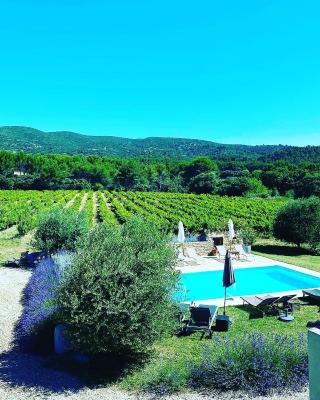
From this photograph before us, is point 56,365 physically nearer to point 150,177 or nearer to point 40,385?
point 40,385

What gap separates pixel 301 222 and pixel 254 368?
16457mm

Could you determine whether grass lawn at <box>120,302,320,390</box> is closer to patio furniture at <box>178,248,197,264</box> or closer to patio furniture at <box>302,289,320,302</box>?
patio furniture at <box>302,289,320,302</box>

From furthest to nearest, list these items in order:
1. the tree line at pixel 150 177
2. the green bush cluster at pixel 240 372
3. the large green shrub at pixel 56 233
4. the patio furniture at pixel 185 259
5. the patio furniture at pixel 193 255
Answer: the tree line at pixel 150 177 → the patio furniture at pixel 193 255 → the patio furniture at pixel 185 259 → the large green shrub at pixel 56 233 → the green bush cluster at pixel 240 372

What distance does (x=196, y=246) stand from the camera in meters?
20.7

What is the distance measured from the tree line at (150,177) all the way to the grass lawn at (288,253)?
4413 cm

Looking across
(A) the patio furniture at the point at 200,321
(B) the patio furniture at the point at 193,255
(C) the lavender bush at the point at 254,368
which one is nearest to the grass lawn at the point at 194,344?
(A) the patio furniture at the point at 200,321

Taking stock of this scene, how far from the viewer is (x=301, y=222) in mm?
22047

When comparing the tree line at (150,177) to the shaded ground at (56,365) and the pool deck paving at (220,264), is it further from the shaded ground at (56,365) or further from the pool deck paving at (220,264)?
the shaded ground at (56,365)

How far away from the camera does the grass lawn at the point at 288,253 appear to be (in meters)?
18.3

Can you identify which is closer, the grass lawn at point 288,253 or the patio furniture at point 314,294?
the patio furniture at point 314,294

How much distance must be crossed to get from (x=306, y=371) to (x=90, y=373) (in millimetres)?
3882

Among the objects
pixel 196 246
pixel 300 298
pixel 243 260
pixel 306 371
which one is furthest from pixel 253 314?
pixel 196 246

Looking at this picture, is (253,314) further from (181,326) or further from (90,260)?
(90,260)

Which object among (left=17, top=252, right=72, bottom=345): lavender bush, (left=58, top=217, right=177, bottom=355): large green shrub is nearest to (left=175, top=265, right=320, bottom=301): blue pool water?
(left=17, top=252, right=72, bottom=345): lavender bush
